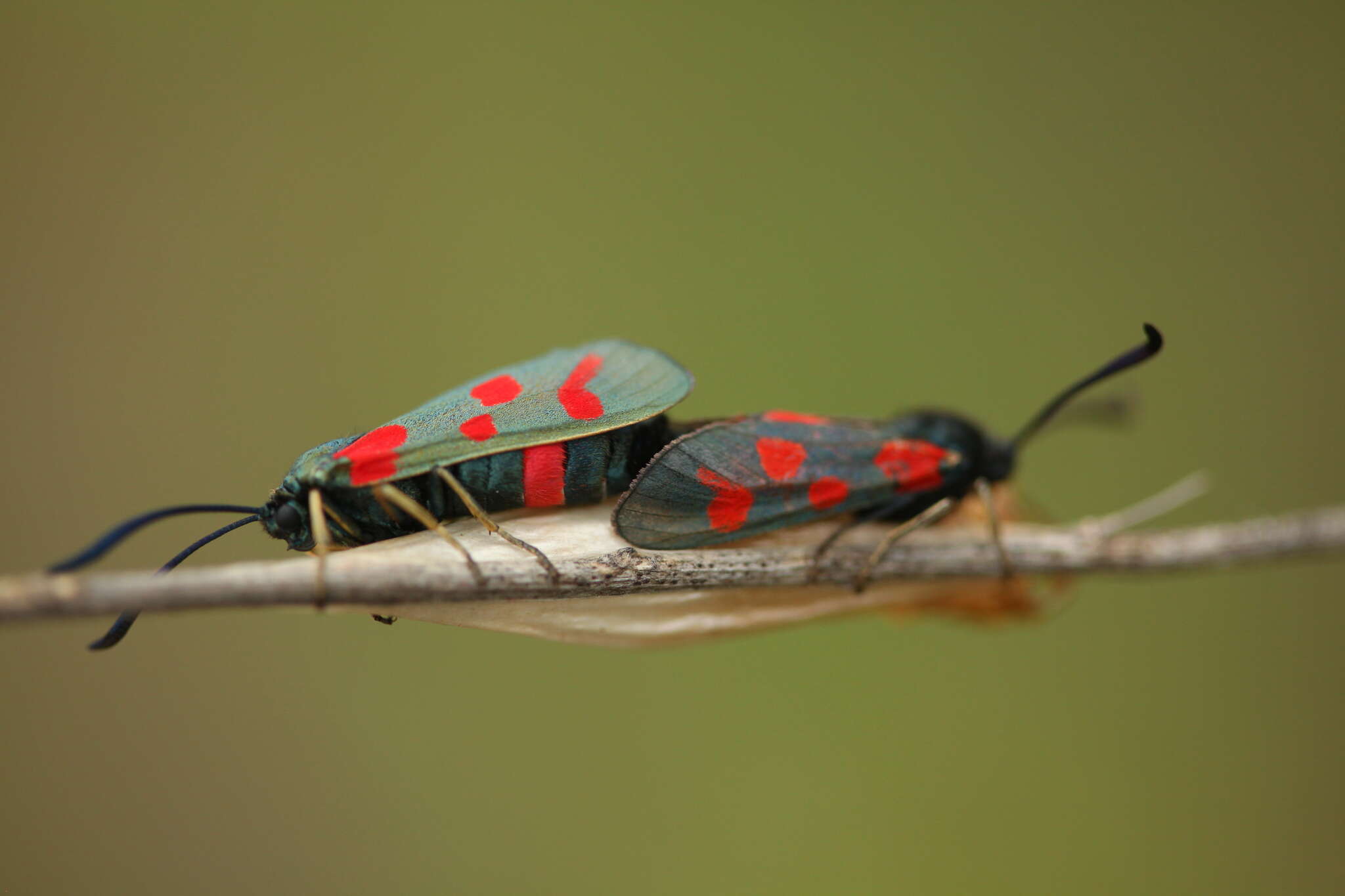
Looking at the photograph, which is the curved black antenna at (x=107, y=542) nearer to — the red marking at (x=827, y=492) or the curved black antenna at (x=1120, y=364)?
the red marking at (x=827, y=492)

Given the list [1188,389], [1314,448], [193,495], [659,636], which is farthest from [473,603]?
[1314,448]

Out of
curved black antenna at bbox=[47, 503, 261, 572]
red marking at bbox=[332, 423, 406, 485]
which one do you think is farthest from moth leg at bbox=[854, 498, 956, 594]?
curved black antenna at bbox=[47, 503, 261, 572]

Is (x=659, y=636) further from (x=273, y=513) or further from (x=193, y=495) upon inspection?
(x=193, y=495)

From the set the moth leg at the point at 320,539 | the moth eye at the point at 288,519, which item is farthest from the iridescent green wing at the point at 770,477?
the moth eye at the point at 288,519

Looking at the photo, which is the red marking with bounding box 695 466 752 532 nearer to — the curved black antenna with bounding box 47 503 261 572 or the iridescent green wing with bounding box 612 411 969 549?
the iridescent green wing with bounding box 612 411 969 549

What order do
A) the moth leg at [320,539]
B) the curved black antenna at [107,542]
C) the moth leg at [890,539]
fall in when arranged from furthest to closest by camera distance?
1. the moth leg at [890,539]
2. the moth leg at [320,539]
3. the curved black antenna at [107,542]

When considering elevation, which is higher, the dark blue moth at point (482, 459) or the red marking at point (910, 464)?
the dark blue moth at point (482, 459)

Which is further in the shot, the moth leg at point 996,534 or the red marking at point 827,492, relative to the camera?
the moth leg at point 996,534
